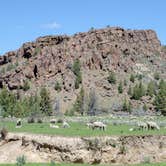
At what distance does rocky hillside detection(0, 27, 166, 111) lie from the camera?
162m

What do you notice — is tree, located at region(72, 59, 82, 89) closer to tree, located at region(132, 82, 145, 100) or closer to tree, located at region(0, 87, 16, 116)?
tree, located at region(132, 82, 145, 100)

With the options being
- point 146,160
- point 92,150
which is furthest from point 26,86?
point 146,160

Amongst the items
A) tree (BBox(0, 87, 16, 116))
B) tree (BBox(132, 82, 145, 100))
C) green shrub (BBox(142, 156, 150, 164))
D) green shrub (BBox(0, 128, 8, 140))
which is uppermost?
tree (BBox(132, 82, 145, 100))

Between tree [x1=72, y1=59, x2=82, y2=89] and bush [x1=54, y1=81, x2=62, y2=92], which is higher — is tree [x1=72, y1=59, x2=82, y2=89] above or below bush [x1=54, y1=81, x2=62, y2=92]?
above

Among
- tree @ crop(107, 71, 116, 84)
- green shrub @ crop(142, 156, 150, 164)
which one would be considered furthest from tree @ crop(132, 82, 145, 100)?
green shrub @ crop(142, 156, 150, 164)

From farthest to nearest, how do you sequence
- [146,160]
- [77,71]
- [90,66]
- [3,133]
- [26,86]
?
[90,66] < [26,86] < [77,71] < [3,133] < [146,160]

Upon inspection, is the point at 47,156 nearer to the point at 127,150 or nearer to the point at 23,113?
the point at 127,150

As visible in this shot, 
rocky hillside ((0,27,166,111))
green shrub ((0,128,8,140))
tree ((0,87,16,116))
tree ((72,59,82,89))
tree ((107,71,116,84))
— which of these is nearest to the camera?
green shrub ((0,128,8,140))

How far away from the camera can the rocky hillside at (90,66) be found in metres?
162

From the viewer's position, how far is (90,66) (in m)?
173

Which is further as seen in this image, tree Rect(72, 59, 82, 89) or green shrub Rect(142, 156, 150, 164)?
tree Rect(72, 59, 82, 89)

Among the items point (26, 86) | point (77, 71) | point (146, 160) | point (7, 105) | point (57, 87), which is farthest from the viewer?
point (26, 86)

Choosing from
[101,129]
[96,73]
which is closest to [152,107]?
[96,73]

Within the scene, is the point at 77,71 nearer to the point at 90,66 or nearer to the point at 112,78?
the point at 90,66
